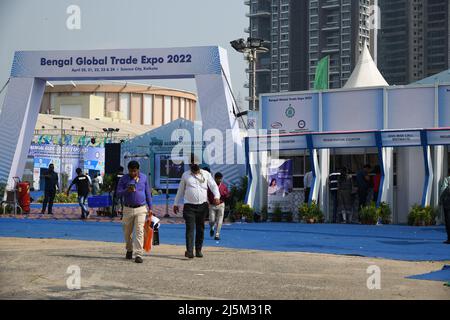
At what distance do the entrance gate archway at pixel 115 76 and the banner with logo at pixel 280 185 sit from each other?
73.4 inches

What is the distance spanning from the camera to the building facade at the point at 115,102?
401 feet

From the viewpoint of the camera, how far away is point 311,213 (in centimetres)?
2562

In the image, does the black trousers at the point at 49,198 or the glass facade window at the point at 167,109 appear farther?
the glass facade window at the point at 167,109

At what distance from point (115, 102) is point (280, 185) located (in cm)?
10523

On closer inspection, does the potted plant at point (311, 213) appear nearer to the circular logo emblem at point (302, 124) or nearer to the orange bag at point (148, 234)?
the circular logo emblem at point (302, 124)

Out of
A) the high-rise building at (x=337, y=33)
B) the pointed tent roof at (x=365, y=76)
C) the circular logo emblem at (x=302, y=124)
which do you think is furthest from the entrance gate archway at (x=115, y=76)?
the high-rise building at (x=337, y=33)

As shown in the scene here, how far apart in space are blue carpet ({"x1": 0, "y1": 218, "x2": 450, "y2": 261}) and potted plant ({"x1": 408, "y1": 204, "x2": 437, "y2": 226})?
27.1 inches

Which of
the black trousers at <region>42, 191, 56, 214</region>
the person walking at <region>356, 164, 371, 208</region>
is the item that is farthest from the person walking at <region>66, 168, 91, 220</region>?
the person walking at <region>356, 164, 371, 208</region>

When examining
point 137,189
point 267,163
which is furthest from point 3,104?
point 137,189

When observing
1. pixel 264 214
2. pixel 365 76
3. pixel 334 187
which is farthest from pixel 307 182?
pixel 365 76

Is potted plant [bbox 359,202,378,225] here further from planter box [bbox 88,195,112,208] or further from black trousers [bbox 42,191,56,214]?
black trousers [bbox 42,191,56,214]

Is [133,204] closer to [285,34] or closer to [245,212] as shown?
[245,212]

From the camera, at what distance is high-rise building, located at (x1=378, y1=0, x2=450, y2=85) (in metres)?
99.1

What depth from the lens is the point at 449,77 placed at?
123 ft
